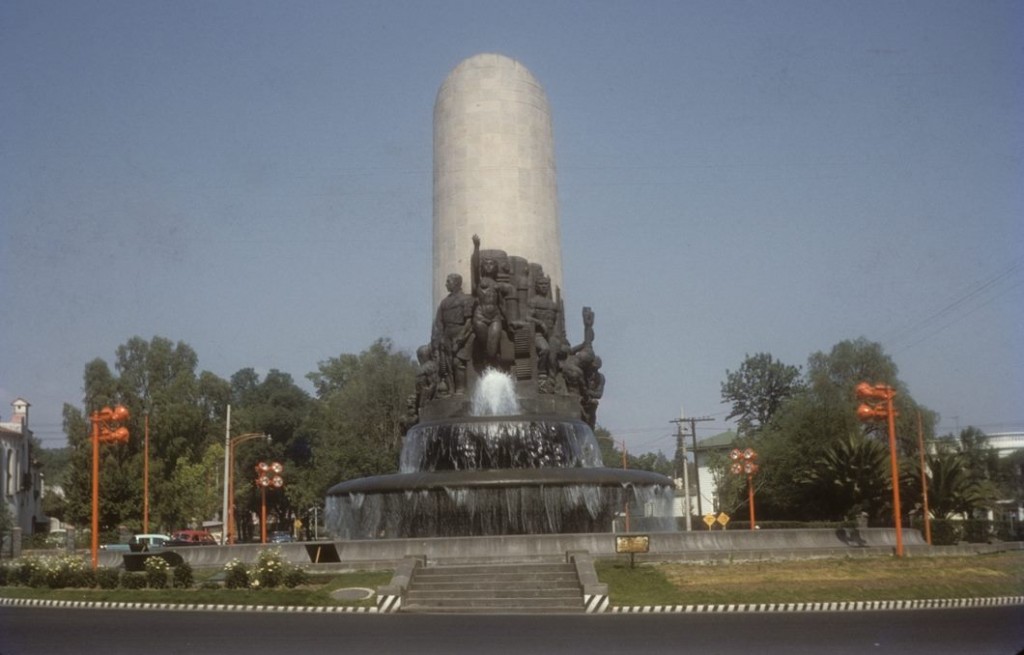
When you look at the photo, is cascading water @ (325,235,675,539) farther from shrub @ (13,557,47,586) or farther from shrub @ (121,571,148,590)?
shrub @ (13,557,47,586)

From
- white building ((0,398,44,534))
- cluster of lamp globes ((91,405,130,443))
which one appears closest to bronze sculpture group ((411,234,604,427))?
cluster of lamp globes ((91,405,130,443))

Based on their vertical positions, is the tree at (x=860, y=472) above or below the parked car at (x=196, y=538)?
above

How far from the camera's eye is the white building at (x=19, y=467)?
6638 cm

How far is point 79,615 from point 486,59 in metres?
22.1

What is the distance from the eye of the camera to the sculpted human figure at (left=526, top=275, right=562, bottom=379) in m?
31.9

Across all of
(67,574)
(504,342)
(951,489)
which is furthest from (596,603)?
(951,489)

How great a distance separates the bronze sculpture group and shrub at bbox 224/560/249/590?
32.0 feet

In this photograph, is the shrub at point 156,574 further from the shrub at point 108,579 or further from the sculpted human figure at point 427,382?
the sculpted human figure at point 427,382

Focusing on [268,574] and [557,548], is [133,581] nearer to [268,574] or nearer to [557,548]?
[268,574]

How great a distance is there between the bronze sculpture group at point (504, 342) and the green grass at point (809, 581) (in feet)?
31.9

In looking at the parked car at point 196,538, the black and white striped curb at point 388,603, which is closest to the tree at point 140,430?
the parked car at point 196,538

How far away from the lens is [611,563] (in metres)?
22.8

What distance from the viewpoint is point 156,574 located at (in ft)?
78.0

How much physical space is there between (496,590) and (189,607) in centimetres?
559
